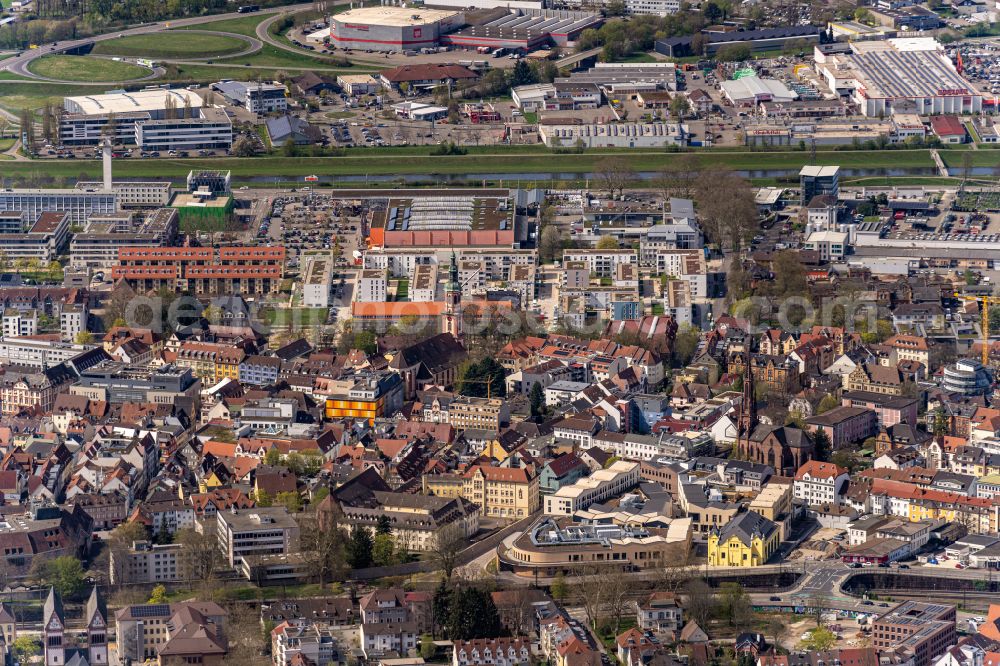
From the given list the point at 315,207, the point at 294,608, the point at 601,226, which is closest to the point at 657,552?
the point at 294,608

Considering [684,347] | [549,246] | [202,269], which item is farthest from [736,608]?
[202,269]

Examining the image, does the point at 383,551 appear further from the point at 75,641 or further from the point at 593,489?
the point at 75,641

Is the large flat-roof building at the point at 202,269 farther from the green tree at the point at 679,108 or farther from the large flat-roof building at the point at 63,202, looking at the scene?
the green tree at the point at 679,108

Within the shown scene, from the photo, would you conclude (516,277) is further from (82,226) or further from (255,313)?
(82,226)

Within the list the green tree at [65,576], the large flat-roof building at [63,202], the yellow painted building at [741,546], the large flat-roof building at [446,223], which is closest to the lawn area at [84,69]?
the large flat-roof building at [63,202]

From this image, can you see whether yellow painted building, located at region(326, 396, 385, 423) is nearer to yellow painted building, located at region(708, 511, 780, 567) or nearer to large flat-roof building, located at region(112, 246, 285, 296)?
large flat-roof building, located at region(112, 246, 285, 296)
